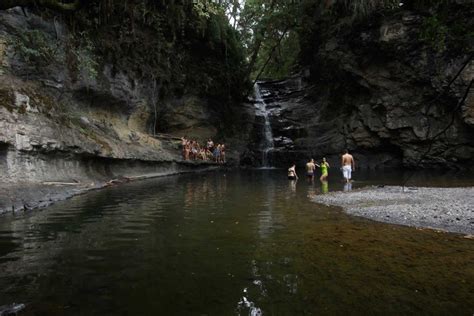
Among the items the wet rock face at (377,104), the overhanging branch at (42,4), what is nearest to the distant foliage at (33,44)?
the overhanging branch at (42,4)

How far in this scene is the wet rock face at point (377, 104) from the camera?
94.4ft

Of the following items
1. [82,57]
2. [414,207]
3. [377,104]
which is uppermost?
[377,104]

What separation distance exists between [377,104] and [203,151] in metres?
15.4

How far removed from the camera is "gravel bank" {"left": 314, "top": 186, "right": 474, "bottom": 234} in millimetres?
8906

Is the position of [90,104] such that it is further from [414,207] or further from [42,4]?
[414,207]

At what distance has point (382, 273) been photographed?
221 inches

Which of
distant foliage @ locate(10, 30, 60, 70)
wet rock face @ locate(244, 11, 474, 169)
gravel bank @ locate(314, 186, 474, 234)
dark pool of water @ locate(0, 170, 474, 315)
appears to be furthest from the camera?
wet rock face @ locate(244, 11, 474, 169)

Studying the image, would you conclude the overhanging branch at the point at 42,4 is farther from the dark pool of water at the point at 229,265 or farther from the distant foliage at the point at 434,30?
the distant foliage at the point at 434,30

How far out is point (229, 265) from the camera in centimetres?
607

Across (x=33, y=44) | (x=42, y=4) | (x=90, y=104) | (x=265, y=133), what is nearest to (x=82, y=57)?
(x=33, y=44)

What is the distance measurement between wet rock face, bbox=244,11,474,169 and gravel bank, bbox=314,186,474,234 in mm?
13271

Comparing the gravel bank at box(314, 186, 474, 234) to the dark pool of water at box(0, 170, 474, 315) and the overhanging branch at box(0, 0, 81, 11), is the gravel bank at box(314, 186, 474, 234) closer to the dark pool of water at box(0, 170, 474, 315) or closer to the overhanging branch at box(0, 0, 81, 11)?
the dark pool of water at box(0, 170, 474, 315)

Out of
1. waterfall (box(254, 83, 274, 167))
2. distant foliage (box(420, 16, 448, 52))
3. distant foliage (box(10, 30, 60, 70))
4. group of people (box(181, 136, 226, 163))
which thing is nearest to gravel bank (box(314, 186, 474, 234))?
distant foliage (box(420, 16, 448, 52))

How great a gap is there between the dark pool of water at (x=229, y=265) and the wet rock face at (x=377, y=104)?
20296 millimetres
